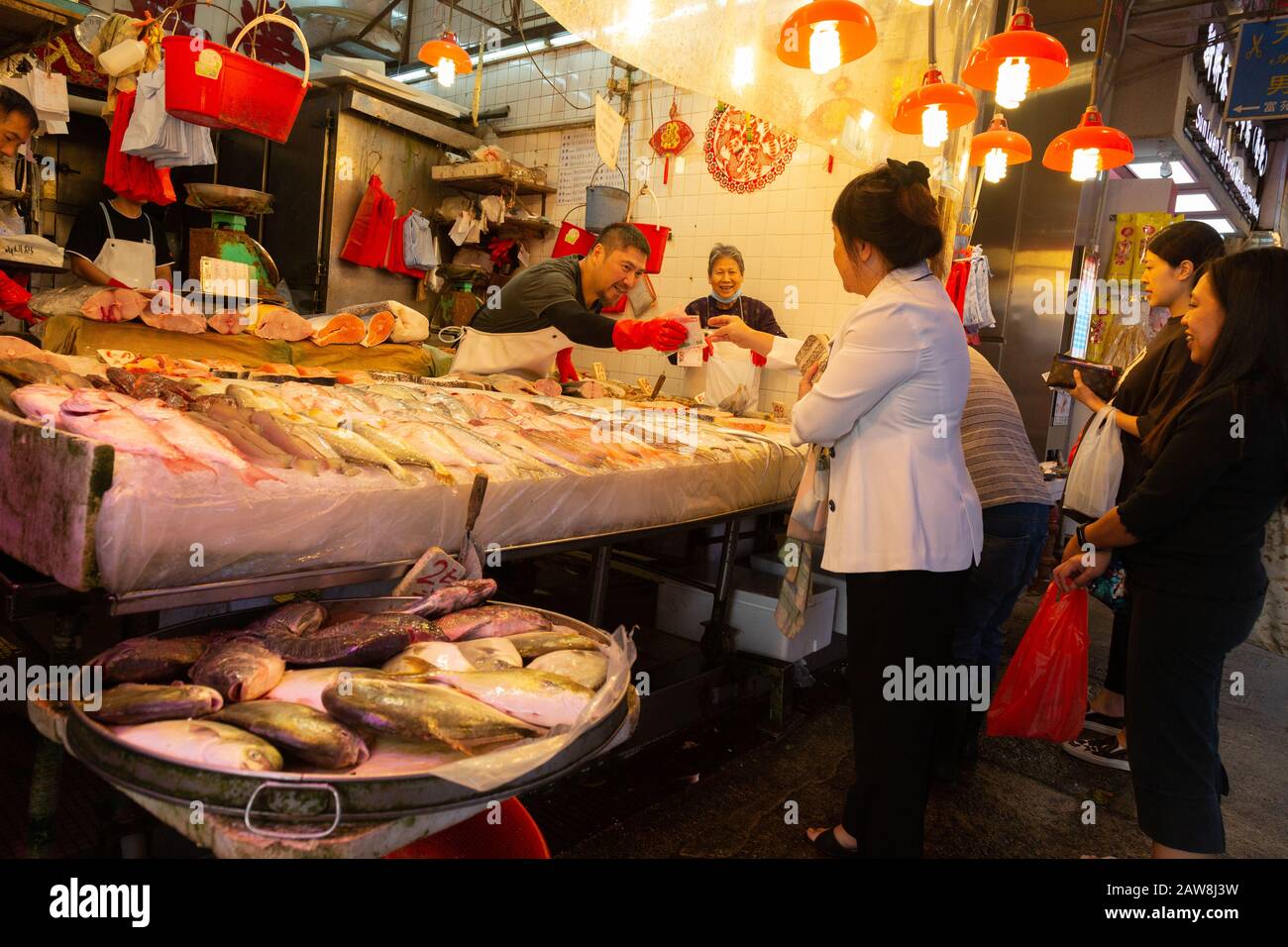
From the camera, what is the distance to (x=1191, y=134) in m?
9.07

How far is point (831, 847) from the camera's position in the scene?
286 cm

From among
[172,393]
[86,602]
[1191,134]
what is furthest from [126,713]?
[1191,134]

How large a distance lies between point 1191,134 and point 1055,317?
347 centimetres

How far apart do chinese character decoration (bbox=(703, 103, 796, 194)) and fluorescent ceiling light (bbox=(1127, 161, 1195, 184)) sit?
553 centimetres

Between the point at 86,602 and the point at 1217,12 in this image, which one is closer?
the point at 86,602

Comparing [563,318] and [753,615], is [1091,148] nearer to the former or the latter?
[563,318]

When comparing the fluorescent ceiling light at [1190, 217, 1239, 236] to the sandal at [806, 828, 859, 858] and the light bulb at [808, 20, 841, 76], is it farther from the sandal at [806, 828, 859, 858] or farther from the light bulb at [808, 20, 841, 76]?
the sandal at [806, 828, 859, 858]

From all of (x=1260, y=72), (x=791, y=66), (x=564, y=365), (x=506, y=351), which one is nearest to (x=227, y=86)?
(x=506, y=351)

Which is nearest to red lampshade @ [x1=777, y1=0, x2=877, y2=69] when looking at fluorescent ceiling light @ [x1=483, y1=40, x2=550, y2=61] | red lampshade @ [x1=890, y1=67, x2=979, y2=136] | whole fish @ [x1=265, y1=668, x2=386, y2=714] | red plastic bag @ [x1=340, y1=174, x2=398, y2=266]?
red lampshade @ [x1=890, y1=67, x2=979, y2=136]

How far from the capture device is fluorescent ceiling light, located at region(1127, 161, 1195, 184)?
9820 millimetres

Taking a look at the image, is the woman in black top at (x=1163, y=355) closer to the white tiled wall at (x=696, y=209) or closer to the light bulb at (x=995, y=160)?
the light bulb at (x=995, y=160)

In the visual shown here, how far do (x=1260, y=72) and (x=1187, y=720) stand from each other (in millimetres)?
7610

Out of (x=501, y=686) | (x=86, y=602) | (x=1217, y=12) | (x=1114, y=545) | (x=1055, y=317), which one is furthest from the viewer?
(x=1217, y=12)

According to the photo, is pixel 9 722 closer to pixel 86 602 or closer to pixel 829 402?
pixel 86 602
